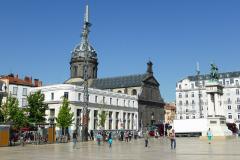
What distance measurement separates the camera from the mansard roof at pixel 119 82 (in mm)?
113688

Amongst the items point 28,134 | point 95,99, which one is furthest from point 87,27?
point 95,99

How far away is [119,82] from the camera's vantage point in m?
117

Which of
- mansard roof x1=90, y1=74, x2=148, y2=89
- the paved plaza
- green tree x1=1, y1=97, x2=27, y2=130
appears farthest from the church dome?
the paved plaza

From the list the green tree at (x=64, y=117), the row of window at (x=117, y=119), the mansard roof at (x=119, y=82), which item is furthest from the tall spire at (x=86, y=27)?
the mansard roof at (x=119, y=82)

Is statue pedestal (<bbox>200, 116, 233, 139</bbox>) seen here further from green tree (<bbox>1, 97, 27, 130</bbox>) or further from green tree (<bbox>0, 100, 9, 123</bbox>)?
green tree (<bbox>0, 100, 9, 123</bbox>)

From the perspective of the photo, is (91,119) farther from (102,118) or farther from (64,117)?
(64,117)

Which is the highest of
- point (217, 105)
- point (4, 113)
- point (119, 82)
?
point (119, 82)

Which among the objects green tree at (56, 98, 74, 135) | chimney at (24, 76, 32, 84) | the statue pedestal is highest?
chimney at (24, 76, 32, 84)

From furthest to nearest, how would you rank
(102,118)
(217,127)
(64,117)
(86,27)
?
(102,118) < (64,117) < (217,127) < (86,27)

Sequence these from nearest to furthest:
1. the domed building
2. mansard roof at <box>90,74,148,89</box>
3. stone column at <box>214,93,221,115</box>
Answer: stone column at <box>214,93,221,115</box> → the domed building → mansard roof at <box>90,74,148,89</box>

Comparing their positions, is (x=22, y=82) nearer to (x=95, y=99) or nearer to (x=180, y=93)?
(x=95, y=99)

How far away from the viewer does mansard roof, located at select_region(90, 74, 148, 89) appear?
113688mm

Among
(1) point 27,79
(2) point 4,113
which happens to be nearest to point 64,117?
(2) point 4,113

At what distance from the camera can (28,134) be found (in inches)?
2100
